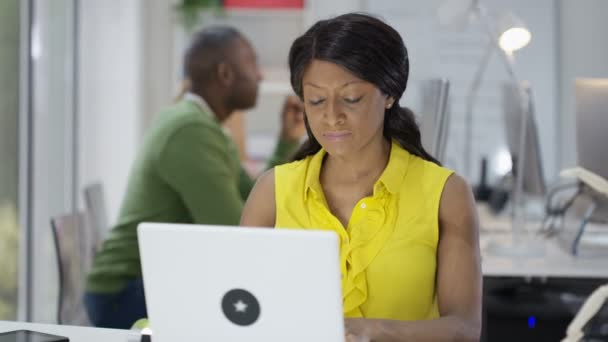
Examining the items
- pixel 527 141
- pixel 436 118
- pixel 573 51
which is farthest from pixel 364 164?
pixel 573 51

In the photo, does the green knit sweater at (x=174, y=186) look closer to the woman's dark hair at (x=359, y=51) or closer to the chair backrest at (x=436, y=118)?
the chair backrest at (x=436, y=118)

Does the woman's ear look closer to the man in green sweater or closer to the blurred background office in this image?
the man in green sweater

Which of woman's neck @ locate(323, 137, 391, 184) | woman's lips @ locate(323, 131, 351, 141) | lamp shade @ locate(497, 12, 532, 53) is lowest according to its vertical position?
woman's neck @ locate(323, 137, 391, 184)

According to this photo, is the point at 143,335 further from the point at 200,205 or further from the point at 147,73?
the point at 147,73

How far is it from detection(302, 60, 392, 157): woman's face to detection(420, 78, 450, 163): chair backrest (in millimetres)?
704

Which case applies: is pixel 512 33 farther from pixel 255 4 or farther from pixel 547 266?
pixel 255 4

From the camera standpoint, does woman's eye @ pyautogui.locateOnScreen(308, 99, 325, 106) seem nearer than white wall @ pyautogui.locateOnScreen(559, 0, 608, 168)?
Yes

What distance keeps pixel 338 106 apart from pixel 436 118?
Result: 83 cm

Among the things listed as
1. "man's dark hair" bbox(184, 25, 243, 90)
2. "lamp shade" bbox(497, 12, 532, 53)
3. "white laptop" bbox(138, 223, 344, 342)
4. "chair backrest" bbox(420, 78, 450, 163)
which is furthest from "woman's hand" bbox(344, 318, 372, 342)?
"lamp shade" bbox(497, 12, 532, 53)

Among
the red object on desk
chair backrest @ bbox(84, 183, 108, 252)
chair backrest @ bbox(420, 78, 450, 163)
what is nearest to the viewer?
chair backrest @ bbox(420, 78, 450, 163)

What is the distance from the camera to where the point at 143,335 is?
5.73 ft

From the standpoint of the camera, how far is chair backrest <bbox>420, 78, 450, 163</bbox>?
103 inches

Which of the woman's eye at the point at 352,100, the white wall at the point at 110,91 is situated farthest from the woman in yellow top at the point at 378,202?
the white wall at the point at 110,91

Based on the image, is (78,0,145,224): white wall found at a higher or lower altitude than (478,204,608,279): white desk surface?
higher
